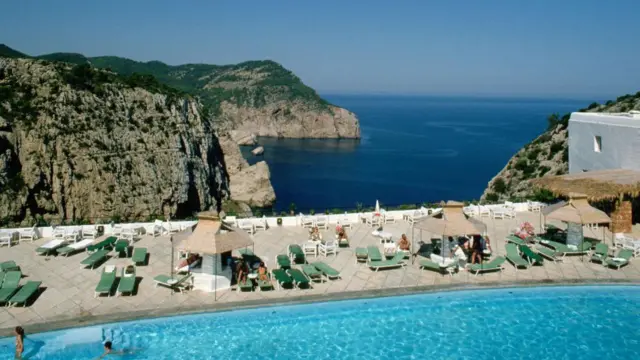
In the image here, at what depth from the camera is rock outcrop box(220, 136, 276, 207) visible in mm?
76250

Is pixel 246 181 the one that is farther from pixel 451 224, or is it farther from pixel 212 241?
pixel 212 241

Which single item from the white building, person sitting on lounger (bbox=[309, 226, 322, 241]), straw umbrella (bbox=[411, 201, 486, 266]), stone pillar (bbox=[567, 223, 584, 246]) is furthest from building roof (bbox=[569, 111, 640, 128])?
person sitting on lounger (bbox=[309, 226, 322, 241])

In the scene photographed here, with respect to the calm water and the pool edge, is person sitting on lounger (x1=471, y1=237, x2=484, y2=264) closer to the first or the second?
the pool edge

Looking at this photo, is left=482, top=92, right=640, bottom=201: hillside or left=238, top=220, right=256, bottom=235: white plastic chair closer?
left=238, top=220, right=256, bottom=235: white plastic chair

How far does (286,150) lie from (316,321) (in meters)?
130

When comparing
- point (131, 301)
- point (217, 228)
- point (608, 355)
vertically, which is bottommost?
point (608, 355)

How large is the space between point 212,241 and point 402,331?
215 inches

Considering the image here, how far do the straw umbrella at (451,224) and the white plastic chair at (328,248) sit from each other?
291 cm

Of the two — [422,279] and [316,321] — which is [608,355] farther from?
[316,321]

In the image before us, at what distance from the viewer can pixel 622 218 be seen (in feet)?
63.9

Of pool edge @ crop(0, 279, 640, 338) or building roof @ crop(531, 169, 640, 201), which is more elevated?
building roof @ crop(531, 169, 640, 201)

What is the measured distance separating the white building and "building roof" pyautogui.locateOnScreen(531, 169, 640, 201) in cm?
95

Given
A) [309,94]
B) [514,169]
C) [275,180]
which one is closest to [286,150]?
[275,180]

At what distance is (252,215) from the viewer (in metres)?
21.5
